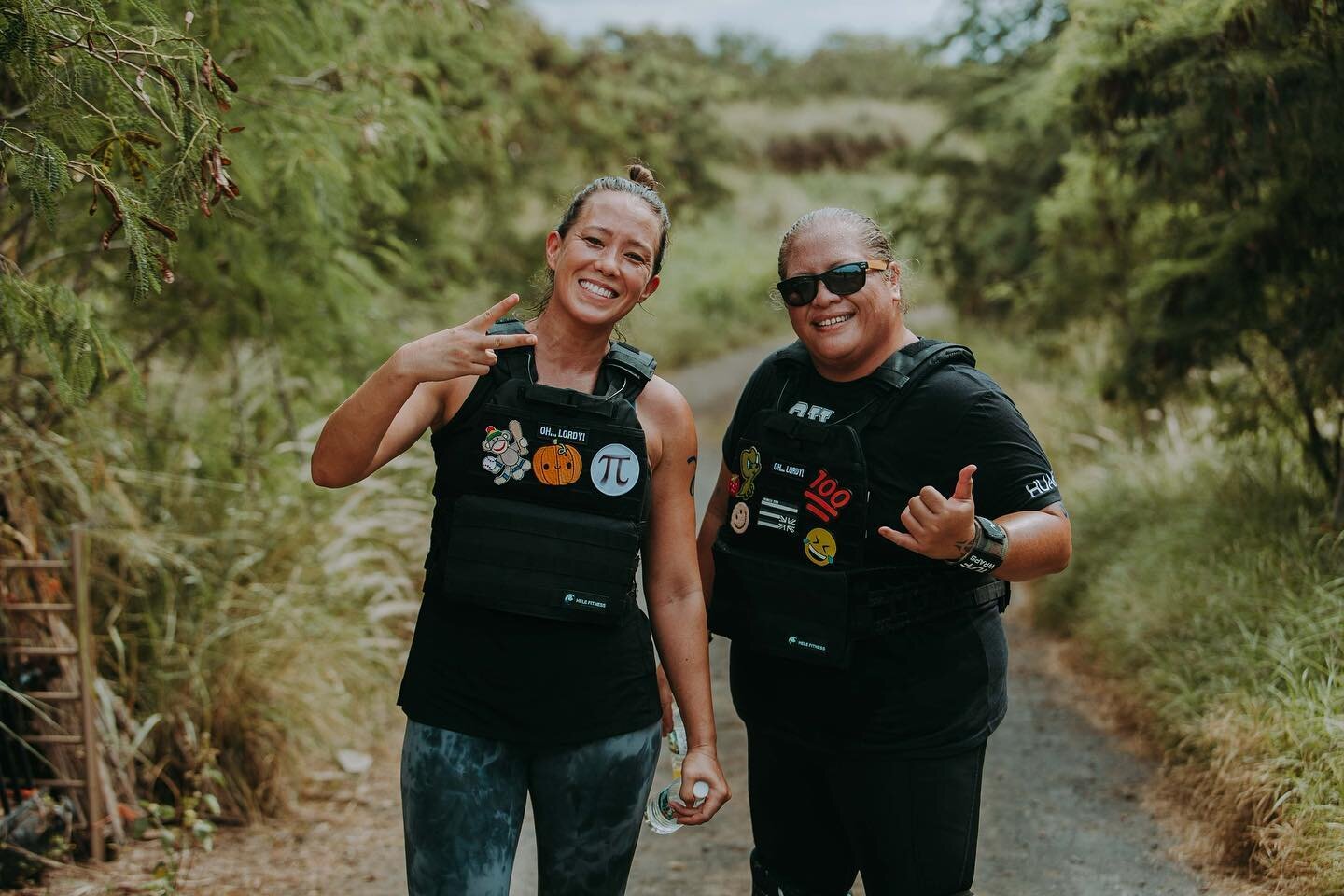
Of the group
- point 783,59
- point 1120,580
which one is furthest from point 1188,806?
point 783,59

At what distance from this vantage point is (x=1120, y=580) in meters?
6.53

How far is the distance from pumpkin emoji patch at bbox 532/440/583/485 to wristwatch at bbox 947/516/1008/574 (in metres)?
0.81

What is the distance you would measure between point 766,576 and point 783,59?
55559 millimetres

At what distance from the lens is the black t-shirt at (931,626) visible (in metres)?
2.55

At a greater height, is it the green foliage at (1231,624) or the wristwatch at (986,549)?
Answer: the wristwatch at (986,549)

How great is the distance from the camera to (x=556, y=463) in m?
2.45

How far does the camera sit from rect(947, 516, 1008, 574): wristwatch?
2.39m

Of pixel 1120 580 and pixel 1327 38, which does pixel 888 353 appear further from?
pixel 1120 580

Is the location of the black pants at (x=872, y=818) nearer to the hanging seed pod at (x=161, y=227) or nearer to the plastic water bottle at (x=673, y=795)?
the plastic water bottle at (x=673, y=795)

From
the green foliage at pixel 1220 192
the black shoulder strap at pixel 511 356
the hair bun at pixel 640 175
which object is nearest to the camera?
the black shoulder strap at pixel 511 356

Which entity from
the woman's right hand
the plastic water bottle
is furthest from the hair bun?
the plastic water bottle

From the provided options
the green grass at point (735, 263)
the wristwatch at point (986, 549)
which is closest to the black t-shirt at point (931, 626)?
the wristwatch at point (986, 549)

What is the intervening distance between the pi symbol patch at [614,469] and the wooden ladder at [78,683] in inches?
100

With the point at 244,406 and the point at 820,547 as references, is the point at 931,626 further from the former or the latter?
the point at 244,406
